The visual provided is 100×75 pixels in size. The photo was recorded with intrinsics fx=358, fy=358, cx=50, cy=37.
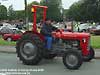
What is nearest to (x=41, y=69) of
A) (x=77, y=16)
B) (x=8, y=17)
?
(x=77, y=16)

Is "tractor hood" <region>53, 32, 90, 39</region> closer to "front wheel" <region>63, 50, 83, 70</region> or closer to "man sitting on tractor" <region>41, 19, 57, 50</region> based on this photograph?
"man sitting on tractor" <region>41, 19, 57, 50</region>

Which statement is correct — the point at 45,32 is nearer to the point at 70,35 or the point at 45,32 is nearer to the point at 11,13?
the point at 70,35

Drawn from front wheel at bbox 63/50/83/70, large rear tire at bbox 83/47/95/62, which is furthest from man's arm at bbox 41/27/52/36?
large rear tire at bbox 83/47/95/62

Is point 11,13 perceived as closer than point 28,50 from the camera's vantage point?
No

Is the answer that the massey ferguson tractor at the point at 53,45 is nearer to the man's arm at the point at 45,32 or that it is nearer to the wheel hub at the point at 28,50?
the wheel hub at the point at 28,50

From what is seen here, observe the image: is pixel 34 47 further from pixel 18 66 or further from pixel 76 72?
pixel 76 72

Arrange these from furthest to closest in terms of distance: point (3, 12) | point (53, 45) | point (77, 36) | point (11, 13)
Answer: point (11, 13) < point (3, 12) < point (53, 45) < point (77, 36)

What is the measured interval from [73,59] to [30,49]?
2103 mm

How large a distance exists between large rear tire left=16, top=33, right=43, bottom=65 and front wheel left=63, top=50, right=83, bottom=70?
130 cm

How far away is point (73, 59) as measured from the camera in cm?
1348

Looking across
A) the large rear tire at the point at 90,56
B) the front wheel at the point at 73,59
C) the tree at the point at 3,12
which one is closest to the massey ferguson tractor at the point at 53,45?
the front wheel at the point at 73,59

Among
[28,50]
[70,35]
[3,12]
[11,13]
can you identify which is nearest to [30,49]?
[28,50]

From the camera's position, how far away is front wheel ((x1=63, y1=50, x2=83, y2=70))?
13367 mm

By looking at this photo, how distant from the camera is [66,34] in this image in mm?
14453
